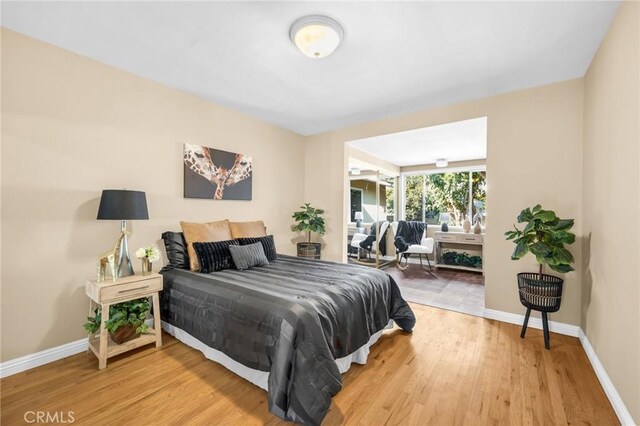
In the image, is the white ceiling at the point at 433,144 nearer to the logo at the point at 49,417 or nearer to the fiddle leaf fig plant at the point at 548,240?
the fiddle leaf fig plant at the point at 548,240

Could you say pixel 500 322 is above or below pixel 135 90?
below

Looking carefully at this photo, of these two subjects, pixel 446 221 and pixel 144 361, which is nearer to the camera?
pixel 144 361

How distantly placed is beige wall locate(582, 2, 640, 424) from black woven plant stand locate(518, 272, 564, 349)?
0.22 metres

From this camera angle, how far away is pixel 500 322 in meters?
2.98

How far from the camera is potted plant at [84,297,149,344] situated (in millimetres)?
2160

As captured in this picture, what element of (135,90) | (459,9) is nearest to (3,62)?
(135,90)

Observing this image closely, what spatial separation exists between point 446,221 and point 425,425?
210 inches

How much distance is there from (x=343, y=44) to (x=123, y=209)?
2.28 metres

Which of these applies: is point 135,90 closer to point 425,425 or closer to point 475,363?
point 425,425

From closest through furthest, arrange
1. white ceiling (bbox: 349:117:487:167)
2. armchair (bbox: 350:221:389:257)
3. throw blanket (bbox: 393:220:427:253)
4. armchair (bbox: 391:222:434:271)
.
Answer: white ceiling (bbox: 349:117:487:167) < armchair (bbox: 391:222:434:271) < armchair (bbox: 350:221:389:257) < throw blanket (bbox: 393:220:427:253)

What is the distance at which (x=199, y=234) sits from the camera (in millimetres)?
2910

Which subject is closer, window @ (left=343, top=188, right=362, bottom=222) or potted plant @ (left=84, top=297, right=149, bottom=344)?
potted plant @ (left=84, top=297, right=149, bottom=344)

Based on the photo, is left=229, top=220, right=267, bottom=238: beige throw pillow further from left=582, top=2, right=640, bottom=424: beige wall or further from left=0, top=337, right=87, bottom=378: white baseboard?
left=582, top=2, right=640, bottom=424: beige wall

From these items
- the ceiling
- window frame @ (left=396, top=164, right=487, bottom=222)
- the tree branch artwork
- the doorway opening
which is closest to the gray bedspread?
the tree branch artwork
